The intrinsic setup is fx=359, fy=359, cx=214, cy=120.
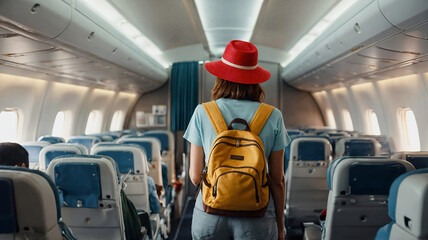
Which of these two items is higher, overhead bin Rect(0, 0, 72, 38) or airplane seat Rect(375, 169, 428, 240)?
overhead bin Rect(0, 0, 72, 38)

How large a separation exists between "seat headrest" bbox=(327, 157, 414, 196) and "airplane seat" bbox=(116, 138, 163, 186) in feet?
10.3

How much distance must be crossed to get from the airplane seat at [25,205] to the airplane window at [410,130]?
746 cm

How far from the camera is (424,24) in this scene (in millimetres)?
3068

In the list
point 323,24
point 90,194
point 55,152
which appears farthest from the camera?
point 323,24

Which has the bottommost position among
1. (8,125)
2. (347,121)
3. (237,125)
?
(237,125)

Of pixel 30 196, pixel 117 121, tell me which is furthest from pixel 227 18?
pixel 30 196

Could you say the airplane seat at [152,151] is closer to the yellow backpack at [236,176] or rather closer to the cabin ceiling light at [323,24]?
the cabin ceiling light at [323,24]

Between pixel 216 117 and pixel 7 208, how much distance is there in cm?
104

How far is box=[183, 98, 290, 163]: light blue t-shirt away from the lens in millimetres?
1930

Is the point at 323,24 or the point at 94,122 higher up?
the point at 323,24

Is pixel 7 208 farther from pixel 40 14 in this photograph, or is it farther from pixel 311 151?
pixel 311 151

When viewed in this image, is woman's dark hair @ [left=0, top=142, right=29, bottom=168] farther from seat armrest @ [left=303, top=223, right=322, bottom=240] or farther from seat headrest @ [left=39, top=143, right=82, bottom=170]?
seat armrest @ [left=303, top=223, right=322, bottom=240]

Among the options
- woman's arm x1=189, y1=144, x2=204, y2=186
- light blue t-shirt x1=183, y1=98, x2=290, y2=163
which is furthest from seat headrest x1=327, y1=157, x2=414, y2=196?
woman's arm x1=189, y1=144, x2=204, y2=186

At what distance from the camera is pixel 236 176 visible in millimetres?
1761
